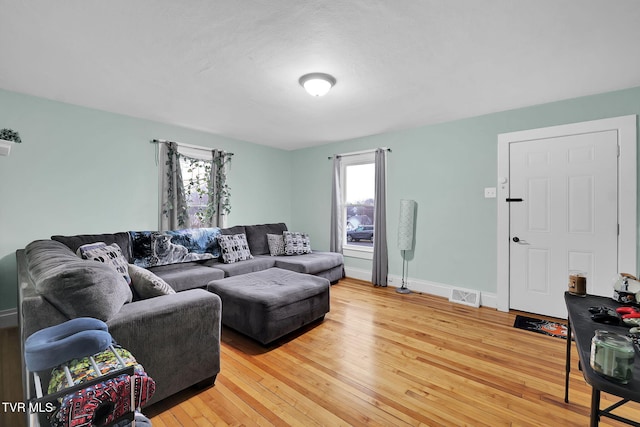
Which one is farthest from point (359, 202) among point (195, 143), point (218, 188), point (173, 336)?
point (173, 336)

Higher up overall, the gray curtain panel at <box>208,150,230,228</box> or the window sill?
the gray curtain panel at <box>208,150,230,228</box>

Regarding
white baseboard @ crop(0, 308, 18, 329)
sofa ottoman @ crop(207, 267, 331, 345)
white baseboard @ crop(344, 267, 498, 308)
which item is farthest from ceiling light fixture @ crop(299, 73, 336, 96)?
white baseboard @ crop(0, 308, 18, 329)

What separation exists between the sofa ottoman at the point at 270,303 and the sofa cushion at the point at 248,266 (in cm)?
62

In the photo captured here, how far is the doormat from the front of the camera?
2818 millimetres

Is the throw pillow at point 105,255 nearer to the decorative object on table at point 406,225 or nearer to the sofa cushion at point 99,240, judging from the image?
the sofa cushion at point 99,240

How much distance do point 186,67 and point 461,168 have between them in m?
3.44

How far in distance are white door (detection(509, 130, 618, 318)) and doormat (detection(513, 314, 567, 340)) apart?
21 cm

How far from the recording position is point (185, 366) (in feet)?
5.94

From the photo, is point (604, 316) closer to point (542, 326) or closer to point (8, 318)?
point (542, 326)

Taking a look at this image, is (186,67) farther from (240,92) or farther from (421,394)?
(421,394)

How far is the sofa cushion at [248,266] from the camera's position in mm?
3729

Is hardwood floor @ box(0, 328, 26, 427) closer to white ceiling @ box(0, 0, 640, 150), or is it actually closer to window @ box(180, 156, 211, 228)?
window @ box(180, 156, 211, 228)

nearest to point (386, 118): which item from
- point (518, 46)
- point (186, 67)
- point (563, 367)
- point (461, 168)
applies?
point (461, 168)

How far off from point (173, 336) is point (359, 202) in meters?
3.84
